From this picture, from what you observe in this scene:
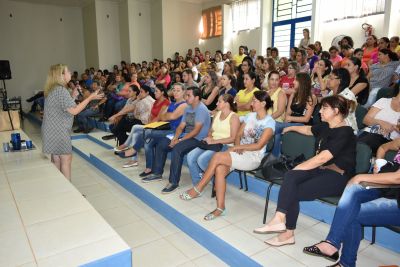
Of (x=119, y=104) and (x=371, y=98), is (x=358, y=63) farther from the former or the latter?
(x=119, y=104)

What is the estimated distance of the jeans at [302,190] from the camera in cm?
205

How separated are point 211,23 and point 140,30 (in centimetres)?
242

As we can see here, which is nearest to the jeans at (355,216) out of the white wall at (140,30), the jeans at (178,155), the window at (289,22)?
the jeans at (178,155)

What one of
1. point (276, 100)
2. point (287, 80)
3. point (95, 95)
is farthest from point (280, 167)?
point (287, 80)

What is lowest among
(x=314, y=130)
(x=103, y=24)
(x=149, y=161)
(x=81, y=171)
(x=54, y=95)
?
(x=81, y=171)

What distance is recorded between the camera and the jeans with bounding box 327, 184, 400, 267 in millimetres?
1749

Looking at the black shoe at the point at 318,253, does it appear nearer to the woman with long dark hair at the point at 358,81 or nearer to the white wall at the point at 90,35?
the woman with long dark hair at the point at 358,81

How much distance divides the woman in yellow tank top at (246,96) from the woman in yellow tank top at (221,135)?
725mm

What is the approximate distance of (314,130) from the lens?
2482mm

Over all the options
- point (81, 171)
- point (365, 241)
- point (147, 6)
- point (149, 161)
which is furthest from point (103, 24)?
point (365, 241)

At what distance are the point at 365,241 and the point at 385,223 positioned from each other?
0.51 metres

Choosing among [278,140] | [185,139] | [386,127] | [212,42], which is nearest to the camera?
[386,127]

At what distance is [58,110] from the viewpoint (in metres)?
2.84

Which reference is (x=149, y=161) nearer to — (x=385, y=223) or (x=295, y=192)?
(x=295, y=192)
